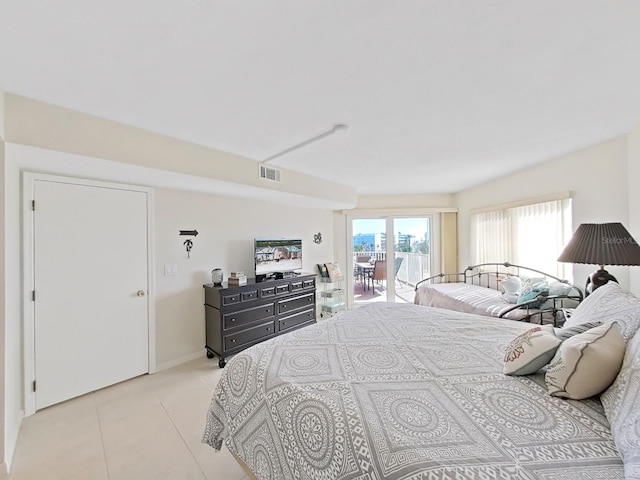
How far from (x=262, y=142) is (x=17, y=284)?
2.31m

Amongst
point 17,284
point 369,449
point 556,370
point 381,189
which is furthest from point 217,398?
point 381,189

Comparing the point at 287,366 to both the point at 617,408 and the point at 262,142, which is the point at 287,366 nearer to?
the point at 617,408

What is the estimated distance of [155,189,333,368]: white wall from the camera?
123 inches

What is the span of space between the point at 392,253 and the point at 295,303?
250cm

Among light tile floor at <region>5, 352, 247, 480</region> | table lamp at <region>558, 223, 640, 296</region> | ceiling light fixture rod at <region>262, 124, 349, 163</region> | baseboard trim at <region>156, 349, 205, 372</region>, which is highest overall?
ceiling light fixture rod at <region>262, 124, 349, 163</region>

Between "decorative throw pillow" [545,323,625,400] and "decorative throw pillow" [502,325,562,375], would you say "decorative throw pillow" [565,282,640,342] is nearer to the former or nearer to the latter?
"decorative throw pillow" [545,323,625,400]

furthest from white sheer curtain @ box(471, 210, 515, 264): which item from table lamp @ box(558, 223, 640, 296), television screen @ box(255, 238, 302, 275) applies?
television screen @ box(255, 238, 302, 275)

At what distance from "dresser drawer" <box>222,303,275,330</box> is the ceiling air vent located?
168 centimetres

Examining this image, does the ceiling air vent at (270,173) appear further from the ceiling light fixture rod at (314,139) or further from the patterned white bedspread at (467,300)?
the patterned white bedspread at (467,300)

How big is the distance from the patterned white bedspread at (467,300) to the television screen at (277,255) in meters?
2.18

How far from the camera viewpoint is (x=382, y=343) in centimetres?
181

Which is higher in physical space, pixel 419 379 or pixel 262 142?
pixel 262 142

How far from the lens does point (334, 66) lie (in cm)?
149

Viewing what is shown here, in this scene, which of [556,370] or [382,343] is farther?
[382,343]
